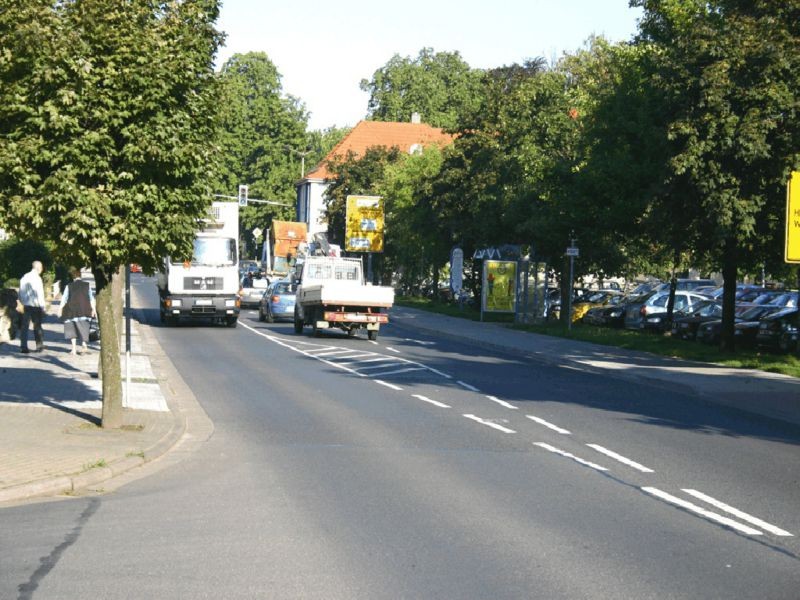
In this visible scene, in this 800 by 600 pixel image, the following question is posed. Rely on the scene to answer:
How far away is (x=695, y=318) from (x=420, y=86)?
8503 centimetres

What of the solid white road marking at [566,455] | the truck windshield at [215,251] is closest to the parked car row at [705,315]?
the truck windshield at [215,251]

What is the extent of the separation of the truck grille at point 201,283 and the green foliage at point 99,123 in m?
25.9

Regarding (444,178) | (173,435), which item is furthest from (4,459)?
(444,178)

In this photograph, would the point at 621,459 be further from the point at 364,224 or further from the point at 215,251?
the point at 364,224

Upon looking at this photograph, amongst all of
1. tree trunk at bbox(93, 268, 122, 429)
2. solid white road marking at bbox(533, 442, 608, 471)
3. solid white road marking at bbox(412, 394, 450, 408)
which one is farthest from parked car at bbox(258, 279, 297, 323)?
solid white road marking at bbox(533, 442, 608, 471)

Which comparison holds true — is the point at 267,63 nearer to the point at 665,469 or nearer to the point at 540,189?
the point at 540,189

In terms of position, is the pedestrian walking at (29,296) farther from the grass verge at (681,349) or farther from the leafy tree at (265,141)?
the leafy tree at (265,141)

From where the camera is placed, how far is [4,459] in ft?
35.7

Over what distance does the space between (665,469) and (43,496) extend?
6055 millimetres

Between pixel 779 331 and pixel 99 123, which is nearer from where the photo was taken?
pixel 99 123

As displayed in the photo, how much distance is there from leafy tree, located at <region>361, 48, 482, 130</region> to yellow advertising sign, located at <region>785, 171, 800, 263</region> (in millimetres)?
99134

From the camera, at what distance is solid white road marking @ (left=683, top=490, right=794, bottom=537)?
Answer: 28.8 feet

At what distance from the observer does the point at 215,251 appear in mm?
39031

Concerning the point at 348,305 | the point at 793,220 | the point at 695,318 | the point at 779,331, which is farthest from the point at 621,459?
the point at 695,318
